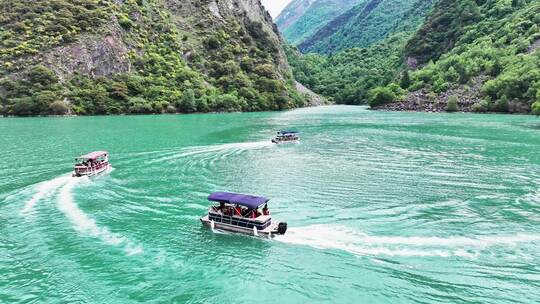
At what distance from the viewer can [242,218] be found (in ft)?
122

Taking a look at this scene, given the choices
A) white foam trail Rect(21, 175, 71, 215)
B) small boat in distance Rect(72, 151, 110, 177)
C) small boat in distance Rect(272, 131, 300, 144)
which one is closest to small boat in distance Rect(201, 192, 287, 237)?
white foam trail Rect(21, 175, 71, 215)

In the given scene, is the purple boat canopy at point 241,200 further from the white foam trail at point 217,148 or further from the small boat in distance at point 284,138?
the small boat in distance at point 284,138

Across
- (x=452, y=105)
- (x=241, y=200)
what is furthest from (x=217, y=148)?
(x=452, y=105)

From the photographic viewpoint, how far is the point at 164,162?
68.2 metres

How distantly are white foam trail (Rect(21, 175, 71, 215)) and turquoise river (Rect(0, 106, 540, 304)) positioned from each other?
235 millimetres

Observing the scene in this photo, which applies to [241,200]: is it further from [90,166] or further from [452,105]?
[452,105]

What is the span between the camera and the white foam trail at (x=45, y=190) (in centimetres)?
4438

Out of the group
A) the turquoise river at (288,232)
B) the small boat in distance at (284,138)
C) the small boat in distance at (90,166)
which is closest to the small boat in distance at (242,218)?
the turquoise river at (288,232)

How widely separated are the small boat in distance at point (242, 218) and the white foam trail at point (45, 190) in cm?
1927

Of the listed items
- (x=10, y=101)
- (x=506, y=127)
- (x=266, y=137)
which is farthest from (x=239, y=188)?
(x=10, y=101)

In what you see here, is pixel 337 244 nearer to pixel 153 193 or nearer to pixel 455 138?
pixel 153 193

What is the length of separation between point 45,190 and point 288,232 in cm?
3069

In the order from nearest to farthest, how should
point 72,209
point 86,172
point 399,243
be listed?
point 399,243 < point 72,209 < point 86,172

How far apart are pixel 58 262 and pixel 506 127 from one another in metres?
115
